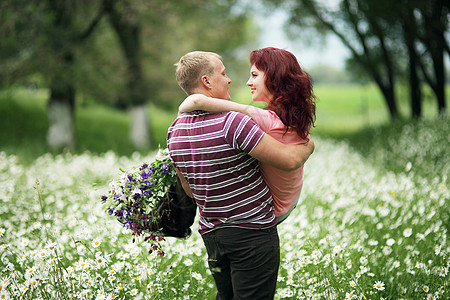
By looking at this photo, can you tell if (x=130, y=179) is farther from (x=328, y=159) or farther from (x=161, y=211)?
(x=328, y=159)

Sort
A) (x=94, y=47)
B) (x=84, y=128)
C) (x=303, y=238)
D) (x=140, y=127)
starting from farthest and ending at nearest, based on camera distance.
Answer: (x=84, y=128)
(x=140, y=127)
(x=94, y=47)
(x=303, y=238)

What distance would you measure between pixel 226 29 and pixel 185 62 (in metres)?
15.9

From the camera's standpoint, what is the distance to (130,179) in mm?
2795

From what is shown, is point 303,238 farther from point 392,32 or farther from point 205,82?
point 392,32

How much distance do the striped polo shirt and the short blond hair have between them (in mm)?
199

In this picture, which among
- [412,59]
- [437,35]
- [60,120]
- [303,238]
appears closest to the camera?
Result: [303,238]

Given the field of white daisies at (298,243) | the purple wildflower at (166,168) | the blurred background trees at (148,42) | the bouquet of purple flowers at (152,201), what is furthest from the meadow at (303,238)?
the blurred background trees at (148,42)

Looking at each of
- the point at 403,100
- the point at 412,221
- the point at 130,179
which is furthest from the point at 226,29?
the point at 130,179

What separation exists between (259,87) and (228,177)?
573 mm

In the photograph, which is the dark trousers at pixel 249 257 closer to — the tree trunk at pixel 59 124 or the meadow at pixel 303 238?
the meadow at pixel 303 238

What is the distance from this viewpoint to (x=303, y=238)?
421 cm

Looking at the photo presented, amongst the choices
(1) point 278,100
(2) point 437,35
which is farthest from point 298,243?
(2) point 437,35

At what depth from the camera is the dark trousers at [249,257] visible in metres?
2.35

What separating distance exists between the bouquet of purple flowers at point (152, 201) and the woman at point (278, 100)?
0.68 meters
